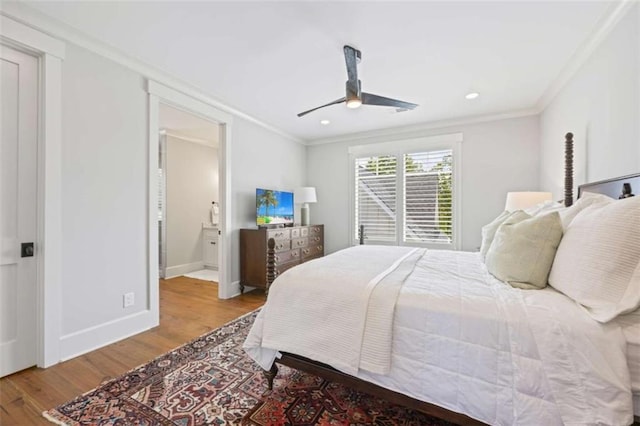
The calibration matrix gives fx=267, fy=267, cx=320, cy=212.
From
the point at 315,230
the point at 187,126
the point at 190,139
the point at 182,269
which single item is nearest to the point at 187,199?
the point at 190,139

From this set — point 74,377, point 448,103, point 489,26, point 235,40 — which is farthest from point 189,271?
point 489,26

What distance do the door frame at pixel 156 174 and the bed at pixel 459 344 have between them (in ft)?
5.56

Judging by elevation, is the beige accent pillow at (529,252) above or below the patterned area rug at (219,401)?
above

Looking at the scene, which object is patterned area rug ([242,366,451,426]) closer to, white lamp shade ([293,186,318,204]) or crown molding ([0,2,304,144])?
crown molding ([0,2,304,144])

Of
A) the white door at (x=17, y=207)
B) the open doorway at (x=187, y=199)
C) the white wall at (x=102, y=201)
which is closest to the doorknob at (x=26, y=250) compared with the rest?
the white door at (x=17, y=207)

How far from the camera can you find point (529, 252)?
1413 millimetres

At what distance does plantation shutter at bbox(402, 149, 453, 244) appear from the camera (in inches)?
166

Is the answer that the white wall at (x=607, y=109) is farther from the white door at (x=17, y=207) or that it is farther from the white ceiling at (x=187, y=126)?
the white door at (x=17, y=207)

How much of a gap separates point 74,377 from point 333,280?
2.00 m

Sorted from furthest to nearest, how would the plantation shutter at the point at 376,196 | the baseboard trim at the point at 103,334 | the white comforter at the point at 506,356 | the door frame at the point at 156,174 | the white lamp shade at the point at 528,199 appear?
the plantation shutter at the point at 376,196 → the white lamp shade at the point at 528,199 → the door frame at the point at 156,174 → the baseboard trim at the point at 103,334 → the white comforter at the point at 506,356

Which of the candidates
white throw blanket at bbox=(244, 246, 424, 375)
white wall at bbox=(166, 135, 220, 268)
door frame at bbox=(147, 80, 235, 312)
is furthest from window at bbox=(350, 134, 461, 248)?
white wall at bbox=(166, 135, 220, 268)

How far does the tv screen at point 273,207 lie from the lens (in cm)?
397

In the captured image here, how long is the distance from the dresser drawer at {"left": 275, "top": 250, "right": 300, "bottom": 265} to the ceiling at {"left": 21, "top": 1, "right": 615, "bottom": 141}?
209cm

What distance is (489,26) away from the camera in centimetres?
205
